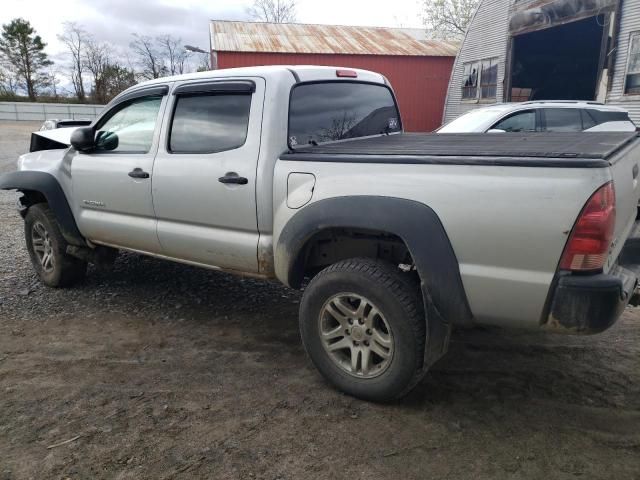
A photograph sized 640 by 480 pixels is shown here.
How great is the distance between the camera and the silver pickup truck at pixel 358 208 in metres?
2.35

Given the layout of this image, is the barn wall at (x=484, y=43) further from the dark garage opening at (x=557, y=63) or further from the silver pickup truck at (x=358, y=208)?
the silver pickup truck at (x=358, y=208)

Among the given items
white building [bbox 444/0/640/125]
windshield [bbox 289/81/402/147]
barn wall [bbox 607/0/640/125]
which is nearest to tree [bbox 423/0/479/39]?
white building [bbox 444/0/640/125]

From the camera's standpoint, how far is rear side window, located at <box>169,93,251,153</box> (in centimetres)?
351


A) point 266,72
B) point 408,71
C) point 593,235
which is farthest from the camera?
point 408,71

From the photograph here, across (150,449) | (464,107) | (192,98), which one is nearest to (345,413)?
(150,449)

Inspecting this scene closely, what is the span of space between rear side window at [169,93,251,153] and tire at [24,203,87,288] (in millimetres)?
1735

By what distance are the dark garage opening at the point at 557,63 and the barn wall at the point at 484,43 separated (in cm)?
54

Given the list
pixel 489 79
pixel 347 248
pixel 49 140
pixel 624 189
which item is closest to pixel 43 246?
pixel 49 140

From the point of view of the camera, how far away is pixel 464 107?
19188mm

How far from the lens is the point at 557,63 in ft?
57.0

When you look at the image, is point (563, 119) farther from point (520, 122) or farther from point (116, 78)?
point (116, 78)

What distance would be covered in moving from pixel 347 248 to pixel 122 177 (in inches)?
77.0

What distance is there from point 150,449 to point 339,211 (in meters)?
1.55

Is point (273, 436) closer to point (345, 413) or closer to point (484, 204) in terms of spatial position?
point (345, 413)
